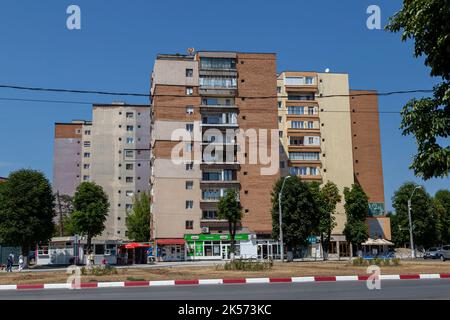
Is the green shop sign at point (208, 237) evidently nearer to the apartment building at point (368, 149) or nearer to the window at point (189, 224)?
the window at point (189, 224)

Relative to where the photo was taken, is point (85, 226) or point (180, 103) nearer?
point (85, 226)

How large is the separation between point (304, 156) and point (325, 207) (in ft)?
52.0

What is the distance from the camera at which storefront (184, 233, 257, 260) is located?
2849 inches

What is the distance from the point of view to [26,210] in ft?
181

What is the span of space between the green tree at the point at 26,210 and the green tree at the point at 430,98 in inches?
2044

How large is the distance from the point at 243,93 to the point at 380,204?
33.6 meters

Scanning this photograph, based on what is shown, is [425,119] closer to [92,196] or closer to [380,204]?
[92,196]

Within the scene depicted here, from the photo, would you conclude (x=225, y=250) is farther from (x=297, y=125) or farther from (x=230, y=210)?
(x=297, y=125)

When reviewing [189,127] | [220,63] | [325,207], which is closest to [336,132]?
[325,207]

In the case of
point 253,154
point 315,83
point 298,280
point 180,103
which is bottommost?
point 298,280

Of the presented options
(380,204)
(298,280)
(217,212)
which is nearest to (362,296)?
(298,280)

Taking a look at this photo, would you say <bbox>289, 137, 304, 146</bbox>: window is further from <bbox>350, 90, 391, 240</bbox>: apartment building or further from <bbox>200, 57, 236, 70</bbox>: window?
<bbox>200, 57, 236, 70</bbox>: window

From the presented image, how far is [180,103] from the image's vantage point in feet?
252

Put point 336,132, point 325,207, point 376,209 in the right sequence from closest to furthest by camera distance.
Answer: point 325,207
point 336,132
point 376,209
